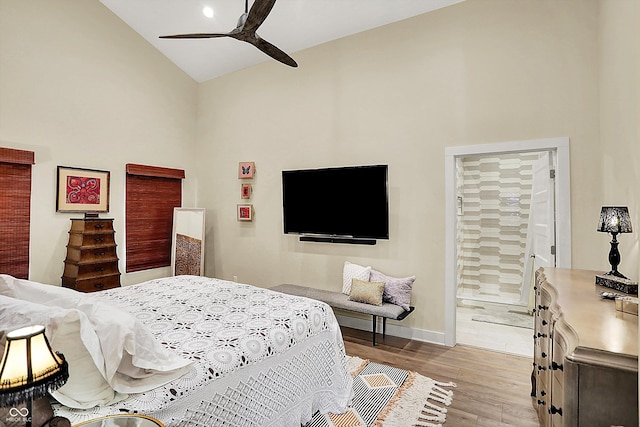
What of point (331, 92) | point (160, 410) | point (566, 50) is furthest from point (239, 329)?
point (566, 50)

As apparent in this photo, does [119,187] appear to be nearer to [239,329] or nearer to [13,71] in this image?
[13,71]

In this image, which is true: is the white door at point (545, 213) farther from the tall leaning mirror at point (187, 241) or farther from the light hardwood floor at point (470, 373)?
the tall leaning mirror at point (187, 241)

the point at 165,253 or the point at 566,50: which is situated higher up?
the point at 566,50

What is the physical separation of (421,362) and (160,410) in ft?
8.16

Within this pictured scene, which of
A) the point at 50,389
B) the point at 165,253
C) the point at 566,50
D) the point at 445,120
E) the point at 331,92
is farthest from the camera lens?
the point at 165,253

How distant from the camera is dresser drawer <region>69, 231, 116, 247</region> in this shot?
3857 mm

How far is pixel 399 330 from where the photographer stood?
151 inches

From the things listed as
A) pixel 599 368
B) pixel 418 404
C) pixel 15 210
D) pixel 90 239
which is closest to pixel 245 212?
pixel 90 239

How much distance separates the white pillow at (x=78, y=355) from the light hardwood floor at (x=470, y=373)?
6.60 feet

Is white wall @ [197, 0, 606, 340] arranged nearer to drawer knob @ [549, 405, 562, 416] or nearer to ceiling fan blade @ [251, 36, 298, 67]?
ceiling fan blade @ [251, 36, 298, 67]

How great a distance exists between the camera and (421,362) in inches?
125

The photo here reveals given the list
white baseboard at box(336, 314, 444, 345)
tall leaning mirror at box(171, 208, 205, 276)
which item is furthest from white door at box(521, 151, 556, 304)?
tall leaning mirror at box(171, 208, 205, 276)

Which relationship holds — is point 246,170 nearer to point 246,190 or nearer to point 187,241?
point 246,190

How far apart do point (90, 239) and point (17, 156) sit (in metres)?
1.08
